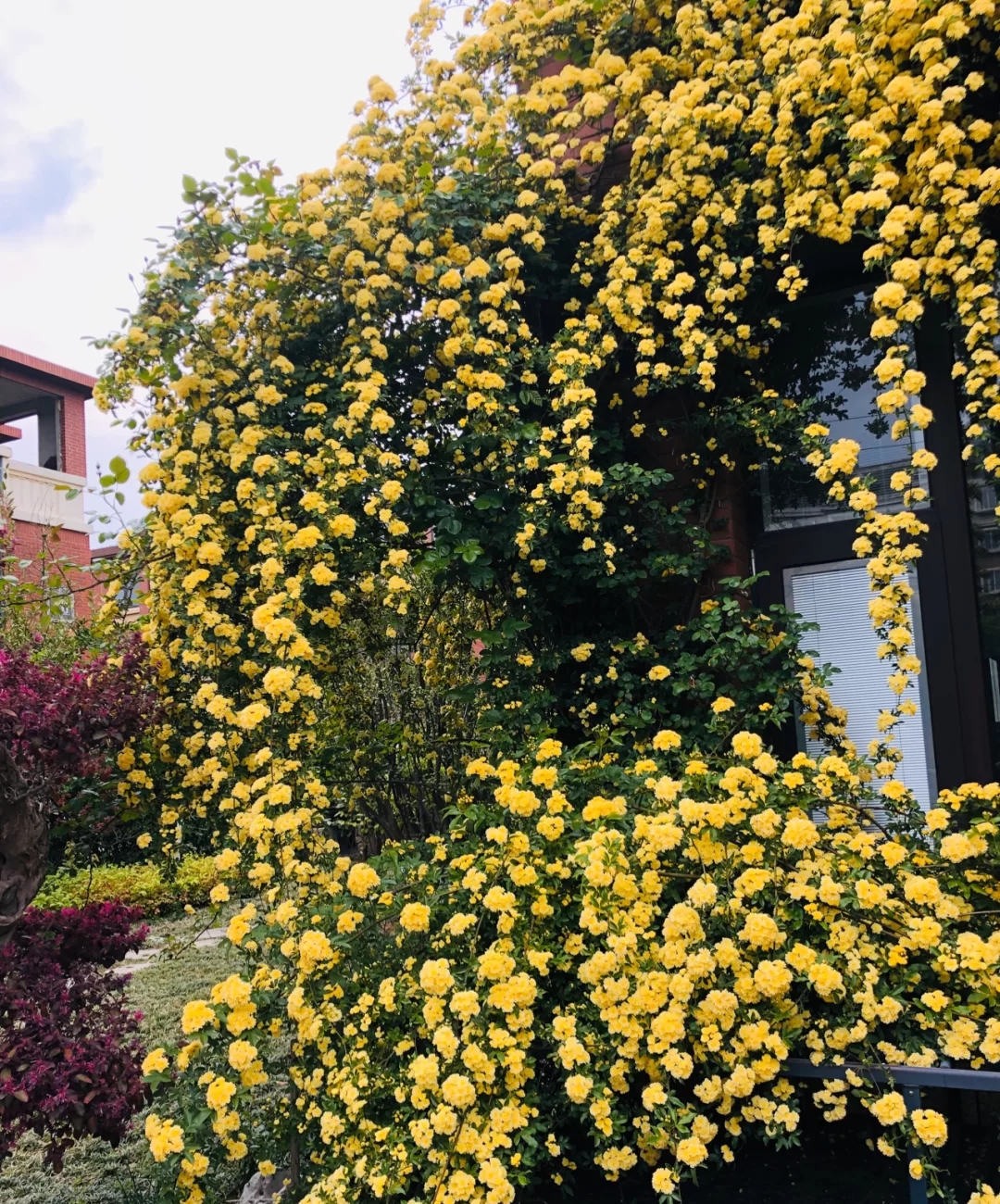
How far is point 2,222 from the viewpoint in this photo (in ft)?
12.2

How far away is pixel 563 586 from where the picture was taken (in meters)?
3.18

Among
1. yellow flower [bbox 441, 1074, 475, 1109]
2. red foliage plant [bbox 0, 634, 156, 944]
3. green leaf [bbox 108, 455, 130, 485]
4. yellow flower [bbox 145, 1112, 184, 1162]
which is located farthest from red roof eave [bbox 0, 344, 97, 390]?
yellow flower [bbox 441, 1074, 475, 1109]

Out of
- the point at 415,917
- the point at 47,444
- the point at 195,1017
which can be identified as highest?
the point at 47,444

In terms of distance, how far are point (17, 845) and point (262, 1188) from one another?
1243 millimetres

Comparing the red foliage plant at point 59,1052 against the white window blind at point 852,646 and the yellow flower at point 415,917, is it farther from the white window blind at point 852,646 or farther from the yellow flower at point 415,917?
the white window blind at point 852,646

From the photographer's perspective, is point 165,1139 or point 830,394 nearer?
point 165,1139

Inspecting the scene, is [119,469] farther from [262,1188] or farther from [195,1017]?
[262,1188]

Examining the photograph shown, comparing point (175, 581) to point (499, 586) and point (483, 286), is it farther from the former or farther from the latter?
point (483, 286)

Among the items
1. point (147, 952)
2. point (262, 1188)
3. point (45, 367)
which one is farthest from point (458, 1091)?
point (45, 367)

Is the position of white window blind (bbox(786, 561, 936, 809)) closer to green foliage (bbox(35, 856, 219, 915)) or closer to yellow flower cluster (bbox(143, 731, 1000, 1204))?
yellow flower cluster (bbox(143, 731, 1000, 1204))

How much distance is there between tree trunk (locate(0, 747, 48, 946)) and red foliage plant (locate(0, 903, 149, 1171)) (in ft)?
0.38

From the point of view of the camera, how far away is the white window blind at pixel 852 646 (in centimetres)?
294

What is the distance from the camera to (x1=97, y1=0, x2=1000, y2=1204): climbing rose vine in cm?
176

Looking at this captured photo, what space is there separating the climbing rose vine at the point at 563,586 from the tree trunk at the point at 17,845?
43 cm
